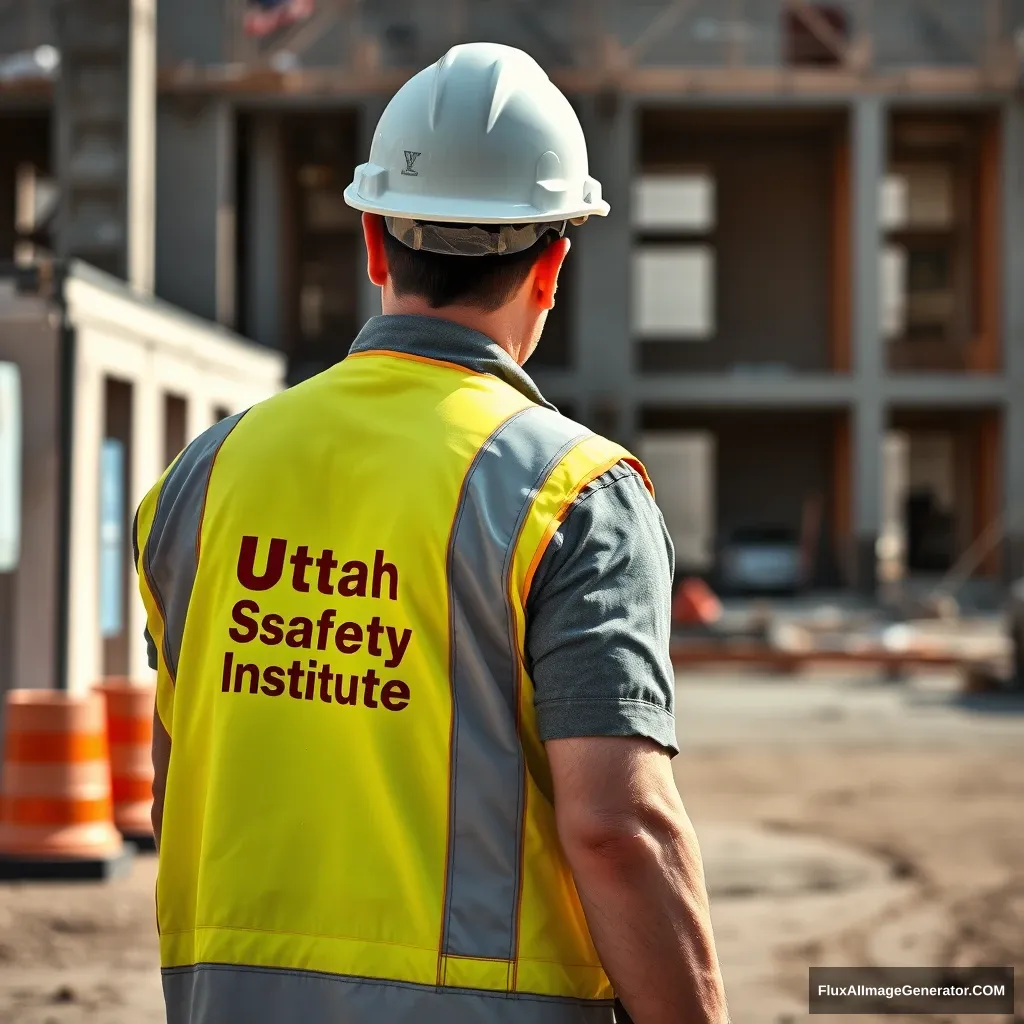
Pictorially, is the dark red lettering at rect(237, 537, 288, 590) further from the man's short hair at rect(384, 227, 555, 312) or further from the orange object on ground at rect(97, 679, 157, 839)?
the orange object on ground at rect(97, 679, 157, 839)

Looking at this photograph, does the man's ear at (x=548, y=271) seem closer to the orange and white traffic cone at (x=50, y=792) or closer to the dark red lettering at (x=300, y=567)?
the dark red lettering at (x=300, y=567)

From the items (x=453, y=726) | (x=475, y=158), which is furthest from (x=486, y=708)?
(x=475, y=158)

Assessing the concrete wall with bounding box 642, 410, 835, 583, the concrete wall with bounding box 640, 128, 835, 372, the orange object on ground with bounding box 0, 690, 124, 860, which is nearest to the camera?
the orange object on ground with bounding box 0, 690, 124, 860

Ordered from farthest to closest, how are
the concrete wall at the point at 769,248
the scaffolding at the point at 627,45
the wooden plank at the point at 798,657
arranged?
the concrete wall at the point at 769,248 → the scaffolding at the point at 627,45 → the wooden plank at the point at 798,657

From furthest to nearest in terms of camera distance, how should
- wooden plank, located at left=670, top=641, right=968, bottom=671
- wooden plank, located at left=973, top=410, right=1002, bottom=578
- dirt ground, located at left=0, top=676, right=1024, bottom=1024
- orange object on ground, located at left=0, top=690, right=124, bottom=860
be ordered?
wooden plank, located at left=973, top=410, right=1002, bottom=578
wooden plank, located at left=670, top=641, right=968, bottom=671
orange object on ground, located at left=0, top=690, right=124, bottom=860
dirt ground, located at left=0, top=676, right=1024, bottom=1024

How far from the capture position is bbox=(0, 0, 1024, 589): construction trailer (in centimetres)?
3434

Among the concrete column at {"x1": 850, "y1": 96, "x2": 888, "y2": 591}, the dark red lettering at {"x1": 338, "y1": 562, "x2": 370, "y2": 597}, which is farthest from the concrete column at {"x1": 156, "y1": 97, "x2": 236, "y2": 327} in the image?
the dark red lettering at {"x1": 338, "y1": 562, "x2": 370, "y2": 597}

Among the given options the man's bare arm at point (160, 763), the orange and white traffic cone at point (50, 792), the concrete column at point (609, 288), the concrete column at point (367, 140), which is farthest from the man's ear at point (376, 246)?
the concrete column at point (609, 288)

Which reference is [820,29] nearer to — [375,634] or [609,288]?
[609,288]

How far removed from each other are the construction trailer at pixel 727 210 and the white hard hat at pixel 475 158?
28895 millimetres

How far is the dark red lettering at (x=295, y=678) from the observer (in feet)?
6.19

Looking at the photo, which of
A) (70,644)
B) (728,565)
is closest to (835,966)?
(70,644)

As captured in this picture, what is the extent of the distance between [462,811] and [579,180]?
0.84 m

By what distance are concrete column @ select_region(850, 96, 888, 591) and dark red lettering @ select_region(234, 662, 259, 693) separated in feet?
112
